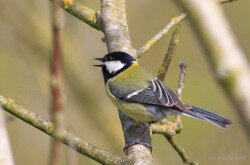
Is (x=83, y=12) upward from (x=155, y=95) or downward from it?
upward

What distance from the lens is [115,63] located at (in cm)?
312

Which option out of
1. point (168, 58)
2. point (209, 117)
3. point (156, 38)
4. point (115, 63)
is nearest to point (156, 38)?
point (156, 38)

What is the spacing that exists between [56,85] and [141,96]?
2368 millimetres

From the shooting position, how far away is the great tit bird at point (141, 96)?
2.86 metres

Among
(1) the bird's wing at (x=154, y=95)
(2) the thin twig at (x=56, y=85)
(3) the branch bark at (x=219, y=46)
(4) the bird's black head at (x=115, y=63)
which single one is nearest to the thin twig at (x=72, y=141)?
(4) the bird's black head at (x=115, y=63)

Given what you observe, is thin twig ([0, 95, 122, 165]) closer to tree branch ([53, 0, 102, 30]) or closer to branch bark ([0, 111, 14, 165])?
tree branch ([53, 0, 102, 30])

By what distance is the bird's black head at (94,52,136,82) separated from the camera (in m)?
2.87

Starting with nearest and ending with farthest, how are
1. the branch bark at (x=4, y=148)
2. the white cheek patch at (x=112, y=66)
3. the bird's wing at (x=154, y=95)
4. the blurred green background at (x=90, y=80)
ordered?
the branch bark at (x=4, y=148) < the bird's wing at (x=154, y=95) < the white cheek patch at (x=112, y=66) < the blurred green background at (x=90, y=80)

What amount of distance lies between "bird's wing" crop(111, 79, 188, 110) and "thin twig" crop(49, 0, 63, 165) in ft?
7.30

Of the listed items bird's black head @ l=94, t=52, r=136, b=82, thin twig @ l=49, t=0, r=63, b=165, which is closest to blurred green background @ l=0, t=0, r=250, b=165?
bird's black head @ l=94, t=52, r=136, b=82

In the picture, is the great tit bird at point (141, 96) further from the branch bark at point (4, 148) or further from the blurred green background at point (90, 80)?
the branch bark at point (4, 148)

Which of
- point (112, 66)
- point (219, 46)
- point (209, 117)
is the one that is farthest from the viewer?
point (112, 66)

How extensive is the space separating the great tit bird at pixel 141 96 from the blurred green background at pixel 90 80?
566mm

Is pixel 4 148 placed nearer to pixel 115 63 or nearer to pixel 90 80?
pixel 115 63
